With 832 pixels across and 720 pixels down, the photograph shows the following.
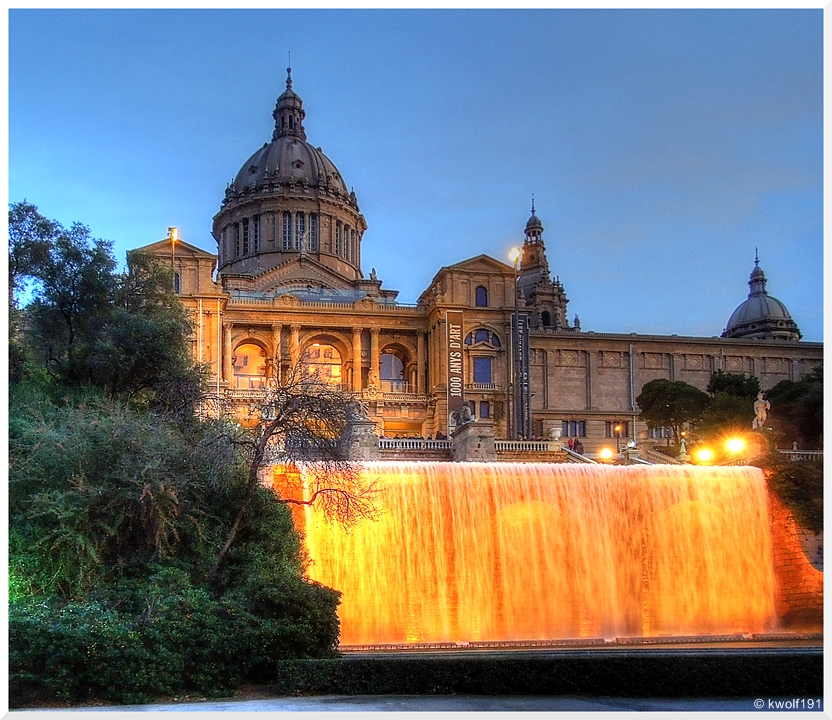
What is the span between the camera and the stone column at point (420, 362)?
58469 millimetres

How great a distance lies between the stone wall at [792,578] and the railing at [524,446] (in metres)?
9.75

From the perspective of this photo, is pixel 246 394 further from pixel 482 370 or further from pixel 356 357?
pixel 482 370

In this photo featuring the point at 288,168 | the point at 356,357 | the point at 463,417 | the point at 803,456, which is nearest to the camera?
the point at 803,456

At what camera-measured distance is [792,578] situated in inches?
1146

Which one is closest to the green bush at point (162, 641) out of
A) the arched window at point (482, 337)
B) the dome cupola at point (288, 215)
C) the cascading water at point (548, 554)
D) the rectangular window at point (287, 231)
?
the cascading water at point (548, 554)

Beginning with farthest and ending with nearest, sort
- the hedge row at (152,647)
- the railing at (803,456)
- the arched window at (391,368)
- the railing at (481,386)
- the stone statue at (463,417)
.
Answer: the arched window at (391,368)
the railing at (481,386)
the stone statue at (463,417)
the railing at (803,456)
the hedge row at (152,647)

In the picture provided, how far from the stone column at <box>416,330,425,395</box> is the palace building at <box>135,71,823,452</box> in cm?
9

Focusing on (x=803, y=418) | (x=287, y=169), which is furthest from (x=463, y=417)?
(x=287, y=169)

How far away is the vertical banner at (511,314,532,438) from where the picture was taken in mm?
55000

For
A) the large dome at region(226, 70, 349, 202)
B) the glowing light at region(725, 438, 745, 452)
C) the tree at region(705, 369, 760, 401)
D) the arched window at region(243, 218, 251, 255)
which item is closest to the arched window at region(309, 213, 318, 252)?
the large dome at region(226, 70, 349, 202)

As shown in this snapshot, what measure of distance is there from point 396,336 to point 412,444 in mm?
23106

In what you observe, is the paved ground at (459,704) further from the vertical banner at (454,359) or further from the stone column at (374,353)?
the stone column at (374,353)

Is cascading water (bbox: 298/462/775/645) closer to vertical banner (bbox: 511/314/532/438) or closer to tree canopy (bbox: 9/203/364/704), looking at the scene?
tree canopy (bbox: 9/203/364/704)

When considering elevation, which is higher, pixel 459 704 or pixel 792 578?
pixel 792 578
